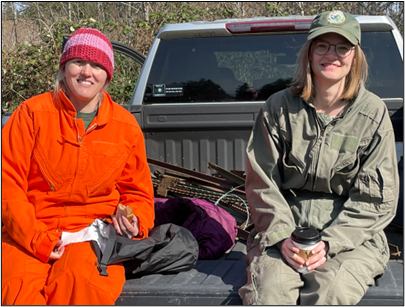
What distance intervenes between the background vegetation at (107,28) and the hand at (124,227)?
7.74 m

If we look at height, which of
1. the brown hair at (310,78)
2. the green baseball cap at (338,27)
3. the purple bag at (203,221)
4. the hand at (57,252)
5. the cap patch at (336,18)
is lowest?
the purple bag at (203,221)

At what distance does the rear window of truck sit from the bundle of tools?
663 mm

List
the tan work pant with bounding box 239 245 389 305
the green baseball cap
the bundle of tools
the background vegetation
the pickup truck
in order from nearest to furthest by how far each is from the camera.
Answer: the tan work pant with bounding box 239 245 389 305, the green baseball cap, the bundle of tools, the pickup truck, the background vegetation

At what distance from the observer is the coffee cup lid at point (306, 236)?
8.00 feet

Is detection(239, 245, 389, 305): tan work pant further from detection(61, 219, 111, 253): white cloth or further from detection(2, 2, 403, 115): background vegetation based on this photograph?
detection(2, 2, 403, 115): background vegetation

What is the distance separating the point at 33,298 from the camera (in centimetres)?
238

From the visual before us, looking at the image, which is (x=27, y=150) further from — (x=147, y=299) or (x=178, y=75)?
(x=178, y=75)

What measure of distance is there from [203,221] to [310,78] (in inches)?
45.4

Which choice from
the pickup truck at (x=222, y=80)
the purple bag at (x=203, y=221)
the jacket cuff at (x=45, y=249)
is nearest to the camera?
the jacket cuff at (x=45, y=249)

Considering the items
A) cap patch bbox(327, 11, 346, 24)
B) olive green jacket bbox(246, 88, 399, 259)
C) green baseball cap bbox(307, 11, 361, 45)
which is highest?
cap patch bbox(327, 11, 346, 24)

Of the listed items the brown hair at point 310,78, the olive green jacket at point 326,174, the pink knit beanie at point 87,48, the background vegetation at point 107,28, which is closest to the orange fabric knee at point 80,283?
the olive green jacket at point 326,174

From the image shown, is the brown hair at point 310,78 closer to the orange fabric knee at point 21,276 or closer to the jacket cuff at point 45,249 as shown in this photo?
the jacket cuff at point 45,249

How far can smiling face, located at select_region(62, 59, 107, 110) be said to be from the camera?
9.12 feet

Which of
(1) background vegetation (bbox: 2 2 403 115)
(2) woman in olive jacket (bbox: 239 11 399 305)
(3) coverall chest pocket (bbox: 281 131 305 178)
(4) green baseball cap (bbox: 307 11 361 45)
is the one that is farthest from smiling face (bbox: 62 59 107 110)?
(1) background vegetation (bbox: 2 2 403 115)
